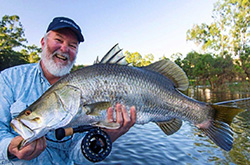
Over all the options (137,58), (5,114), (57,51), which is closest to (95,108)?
(5,114)

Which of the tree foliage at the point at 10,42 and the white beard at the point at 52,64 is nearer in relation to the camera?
the white beard at the point at 52,64

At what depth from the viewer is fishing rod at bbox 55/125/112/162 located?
2.20 m

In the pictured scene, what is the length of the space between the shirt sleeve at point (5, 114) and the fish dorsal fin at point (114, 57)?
50.2 inches

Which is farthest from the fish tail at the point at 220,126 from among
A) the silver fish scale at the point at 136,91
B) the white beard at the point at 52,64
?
the white beard at the point at 52,64

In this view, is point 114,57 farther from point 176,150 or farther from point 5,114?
point 176,150

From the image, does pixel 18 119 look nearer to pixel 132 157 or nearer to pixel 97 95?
pixel 97 95

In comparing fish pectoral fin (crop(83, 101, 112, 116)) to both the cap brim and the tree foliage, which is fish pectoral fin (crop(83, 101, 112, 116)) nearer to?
the cap brim

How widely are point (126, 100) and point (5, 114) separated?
1506 mm

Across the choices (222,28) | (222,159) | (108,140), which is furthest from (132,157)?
(222,28)

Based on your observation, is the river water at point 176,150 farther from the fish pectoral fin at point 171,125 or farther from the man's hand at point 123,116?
the man's hand at point 123,116

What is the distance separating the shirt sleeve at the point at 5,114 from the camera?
182cm

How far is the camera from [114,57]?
2.37 meters

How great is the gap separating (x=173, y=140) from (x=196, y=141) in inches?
48.4

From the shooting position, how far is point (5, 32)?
113 ft
